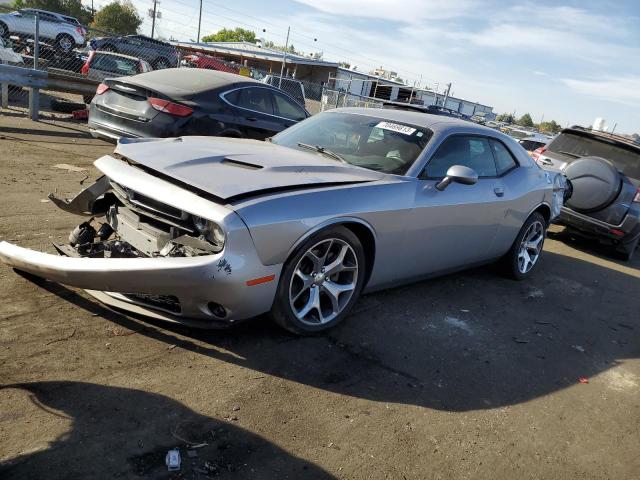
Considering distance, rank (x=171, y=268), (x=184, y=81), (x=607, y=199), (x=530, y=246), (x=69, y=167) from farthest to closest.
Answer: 1. (x=184, y=81)
2. (x=69, y=167)
3. (x=607, y=199)
4. (x=530, y=246)
5. (x=171, y=268)

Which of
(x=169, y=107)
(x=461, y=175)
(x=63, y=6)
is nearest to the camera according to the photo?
(x=461, y=175)

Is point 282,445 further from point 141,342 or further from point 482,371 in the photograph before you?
point 482,371

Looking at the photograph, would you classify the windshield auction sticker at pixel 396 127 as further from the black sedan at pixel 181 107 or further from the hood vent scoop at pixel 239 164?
the black sedan at pixel 181 107

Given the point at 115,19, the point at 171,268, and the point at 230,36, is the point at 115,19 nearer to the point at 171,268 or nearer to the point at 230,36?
the point at 230,36

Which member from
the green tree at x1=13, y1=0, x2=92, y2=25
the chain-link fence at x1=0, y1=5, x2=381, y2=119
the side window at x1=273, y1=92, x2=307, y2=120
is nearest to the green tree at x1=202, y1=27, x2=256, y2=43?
the green tree at x1=13, y1=0, x2=92, y2=25

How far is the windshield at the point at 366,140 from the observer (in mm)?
4336

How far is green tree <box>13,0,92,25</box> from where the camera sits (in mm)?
56250

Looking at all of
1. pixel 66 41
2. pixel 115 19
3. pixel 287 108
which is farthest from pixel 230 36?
pixel 287 108

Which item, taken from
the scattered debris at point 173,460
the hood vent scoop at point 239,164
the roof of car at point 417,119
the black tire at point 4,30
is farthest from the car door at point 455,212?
the black tire at point 4,30

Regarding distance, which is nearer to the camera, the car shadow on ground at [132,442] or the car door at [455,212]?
the car shadow on ground at [132,442]

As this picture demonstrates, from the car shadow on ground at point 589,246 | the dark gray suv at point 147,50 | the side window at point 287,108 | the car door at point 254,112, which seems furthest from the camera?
the dark gray suv at point 147,50

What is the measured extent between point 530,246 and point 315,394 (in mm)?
3980

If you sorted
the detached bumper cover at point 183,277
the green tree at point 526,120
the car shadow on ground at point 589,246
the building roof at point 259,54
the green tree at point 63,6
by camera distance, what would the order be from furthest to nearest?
the green tree at point 526,120 < the green tree at point 63,6 < the building roof at point 259,54 < the car shadow on ground at point 589,246 < the detached bumper cover at point 183,277

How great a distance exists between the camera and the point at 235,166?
365 cm
